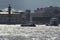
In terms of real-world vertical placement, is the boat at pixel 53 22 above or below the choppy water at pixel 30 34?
below

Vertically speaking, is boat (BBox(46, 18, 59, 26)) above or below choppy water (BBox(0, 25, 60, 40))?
below

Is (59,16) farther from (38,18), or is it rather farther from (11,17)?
(11,17)

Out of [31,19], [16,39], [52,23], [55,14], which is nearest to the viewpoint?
[16,39]

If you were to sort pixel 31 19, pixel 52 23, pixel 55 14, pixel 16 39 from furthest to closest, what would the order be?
pixel 55 14, pixel 31 19, pixel 52 23, pixel 16 39

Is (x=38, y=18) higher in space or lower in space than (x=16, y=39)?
lower

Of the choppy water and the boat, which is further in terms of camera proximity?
the boat

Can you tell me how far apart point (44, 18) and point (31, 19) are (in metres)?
6.30

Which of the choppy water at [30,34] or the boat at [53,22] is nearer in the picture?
the choppy water at [30,34]

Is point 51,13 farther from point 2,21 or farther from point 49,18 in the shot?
point 2,21

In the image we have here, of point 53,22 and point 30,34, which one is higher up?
point 30,34

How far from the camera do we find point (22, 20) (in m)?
124

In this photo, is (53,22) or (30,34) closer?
(30,34)

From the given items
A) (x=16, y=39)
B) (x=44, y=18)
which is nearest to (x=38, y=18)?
(x=44, y=18)

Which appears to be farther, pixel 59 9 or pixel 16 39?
pixel 59 9
